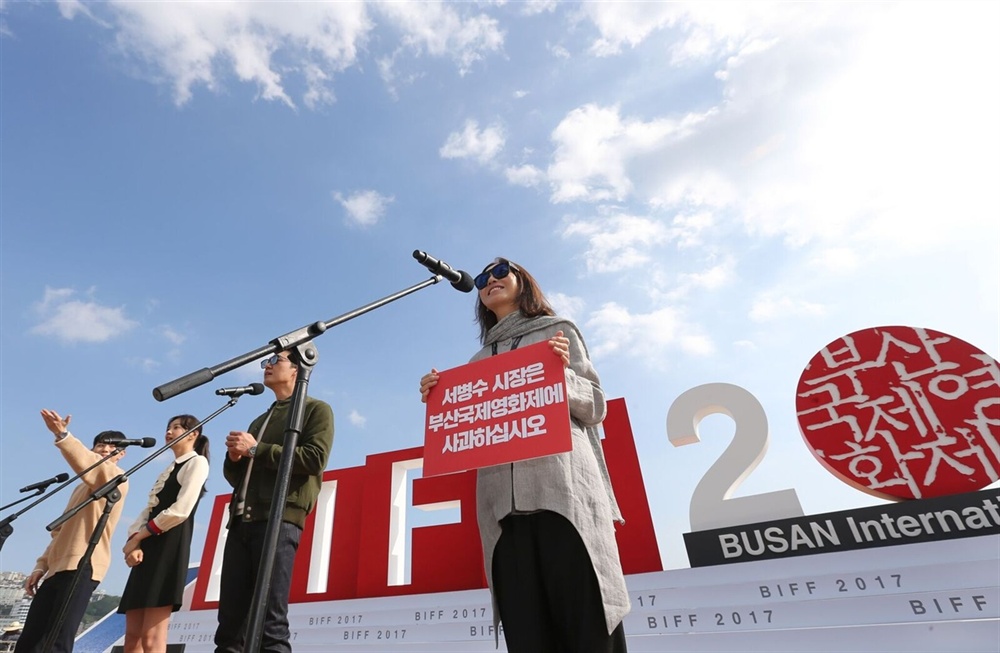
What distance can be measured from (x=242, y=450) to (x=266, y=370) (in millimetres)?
645

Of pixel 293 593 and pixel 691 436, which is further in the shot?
pixel 293 593

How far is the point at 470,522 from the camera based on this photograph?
6.20 meters

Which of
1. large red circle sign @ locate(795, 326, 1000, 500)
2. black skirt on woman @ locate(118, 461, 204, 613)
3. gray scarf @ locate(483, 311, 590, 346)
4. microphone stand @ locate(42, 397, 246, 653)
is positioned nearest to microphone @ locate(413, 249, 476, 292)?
gray scarf @ locate(483, 311, 590, 346)

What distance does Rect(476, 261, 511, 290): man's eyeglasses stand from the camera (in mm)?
2215

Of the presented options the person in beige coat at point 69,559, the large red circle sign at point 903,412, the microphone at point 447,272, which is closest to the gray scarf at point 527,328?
the microphone at point 447,272

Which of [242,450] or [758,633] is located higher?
[242,450]

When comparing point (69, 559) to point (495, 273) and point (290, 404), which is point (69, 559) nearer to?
point (290, 404)

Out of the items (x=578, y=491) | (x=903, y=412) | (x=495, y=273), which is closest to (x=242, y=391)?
(x=495, y=273)

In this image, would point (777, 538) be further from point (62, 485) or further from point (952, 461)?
point (62, 485)

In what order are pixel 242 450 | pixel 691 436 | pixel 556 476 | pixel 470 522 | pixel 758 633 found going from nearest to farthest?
pixel 556 476, pixel 242 450, pixel 758 633, pixel 691 436, pixel 470 522

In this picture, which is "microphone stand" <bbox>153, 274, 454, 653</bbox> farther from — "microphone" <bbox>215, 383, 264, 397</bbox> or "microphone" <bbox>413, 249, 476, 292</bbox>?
"microphone" <bbox>215, 383, 264, 397</bbox>

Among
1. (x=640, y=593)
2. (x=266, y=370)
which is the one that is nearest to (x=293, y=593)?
(x=640, y=593)

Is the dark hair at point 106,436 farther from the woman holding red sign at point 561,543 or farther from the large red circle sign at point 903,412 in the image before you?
the large red circle sign at point 903,412

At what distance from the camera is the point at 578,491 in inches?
59.5
